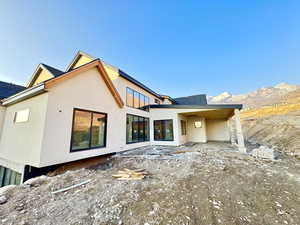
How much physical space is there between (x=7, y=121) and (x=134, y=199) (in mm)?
7606

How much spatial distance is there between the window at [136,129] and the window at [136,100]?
0.93 meters

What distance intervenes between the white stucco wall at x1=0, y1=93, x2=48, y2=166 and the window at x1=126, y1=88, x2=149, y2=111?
A: 5.08 metres

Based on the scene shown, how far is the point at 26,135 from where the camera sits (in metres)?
4.68

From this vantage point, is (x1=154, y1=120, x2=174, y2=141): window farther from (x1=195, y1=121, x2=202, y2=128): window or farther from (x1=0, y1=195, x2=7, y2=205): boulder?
(x1=0, y1=195, x2=7, y2=205): boulder

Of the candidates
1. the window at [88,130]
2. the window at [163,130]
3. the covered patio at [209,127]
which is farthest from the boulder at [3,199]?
the covered patio at [209,127]

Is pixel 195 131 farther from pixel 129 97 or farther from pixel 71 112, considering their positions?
pixel 71 112

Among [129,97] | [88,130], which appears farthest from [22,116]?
[129,97]

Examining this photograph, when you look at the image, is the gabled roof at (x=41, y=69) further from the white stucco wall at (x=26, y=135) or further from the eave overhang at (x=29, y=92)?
the white stucco wall at (x=26, y=135)

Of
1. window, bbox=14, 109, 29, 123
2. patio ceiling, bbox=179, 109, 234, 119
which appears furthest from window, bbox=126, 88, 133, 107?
window, bbox=14, 109, 29, 123

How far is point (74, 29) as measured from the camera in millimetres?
9102

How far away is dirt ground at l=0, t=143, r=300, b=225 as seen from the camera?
2094 mm

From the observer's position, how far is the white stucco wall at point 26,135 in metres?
4.20

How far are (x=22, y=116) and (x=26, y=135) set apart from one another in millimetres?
1104

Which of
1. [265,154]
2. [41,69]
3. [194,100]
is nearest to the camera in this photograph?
[265,154]
